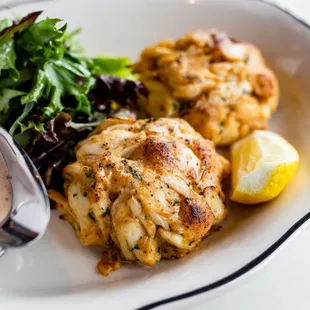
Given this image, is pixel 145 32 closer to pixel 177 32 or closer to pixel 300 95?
pixel 177 32

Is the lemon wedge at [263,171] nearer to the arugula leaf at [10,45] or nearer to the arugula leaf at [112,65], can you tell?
the arugula leaf at [112,65]

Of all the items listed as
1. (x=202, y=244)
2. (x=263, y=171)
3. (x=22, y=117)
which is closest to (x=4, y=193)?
(x=22, y=117)

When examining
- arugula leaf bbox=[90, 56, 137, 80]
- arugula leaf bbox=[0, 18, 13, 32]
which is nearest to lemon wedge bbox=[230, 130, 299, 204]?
arugula leaf bbox=[90, 56, 137, 80]

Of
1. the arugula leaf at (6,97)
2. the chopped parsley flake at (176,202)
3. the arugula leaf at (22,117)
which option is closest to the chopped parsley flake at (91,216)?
the chopped parsley flake at (176,202)

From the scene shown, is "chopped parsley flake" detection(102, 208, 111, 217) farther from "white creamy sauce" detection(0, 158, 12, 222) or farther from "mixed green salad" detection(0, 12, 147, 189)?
"mixed green salad" detection(0, 12, 147, 189)

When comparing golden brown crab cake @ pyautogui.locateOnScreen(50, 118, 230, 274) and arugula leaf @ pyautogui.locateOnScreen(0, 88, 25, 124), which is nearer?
golden brown crab cake @ pyautogui.locateOnScreen(50, 118, 230, 274)

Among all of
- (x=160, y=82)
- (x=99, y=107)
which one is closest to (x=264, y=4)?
(x=160, y=82)
